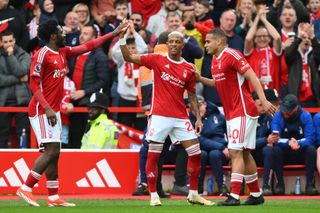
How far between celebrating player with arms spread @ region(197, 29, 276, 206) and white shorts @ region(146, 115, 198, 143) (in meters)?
0.74

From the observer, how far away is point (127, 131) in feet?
66.3

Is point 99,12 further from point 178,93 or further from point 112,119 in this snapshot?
point 178,93

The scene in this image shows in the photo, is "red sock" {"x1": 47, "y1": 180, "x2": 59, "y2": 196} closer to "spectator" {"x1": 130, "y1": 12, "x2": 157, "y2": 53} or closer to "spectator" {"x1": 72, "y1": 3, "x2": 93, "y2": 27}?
"spectator" {"x1": 130, "y1": 12, "x2": 157, "y2": 53}

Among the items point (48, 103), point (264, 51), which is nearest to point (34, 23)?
point (264, 51)

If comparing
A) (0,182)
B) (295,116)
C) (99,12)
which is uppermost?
(99,12)

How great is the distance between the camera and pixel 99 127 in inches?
757

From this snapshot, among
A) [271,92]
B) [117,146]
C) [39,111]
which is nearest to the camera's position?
[39,111]

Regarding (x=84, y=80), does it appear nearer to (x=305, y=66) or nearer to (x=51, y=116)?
(x=305, y=66)

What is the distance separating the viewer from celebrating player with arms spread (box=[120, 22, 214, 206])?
1563cm

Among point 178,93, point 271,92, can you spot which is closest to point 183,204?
point 178,93

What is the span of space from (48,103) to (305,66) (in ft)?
21.1

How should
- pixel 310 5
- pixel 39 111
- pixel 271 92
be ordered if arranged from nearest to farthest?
1. pixel 39 111
2. pixel 271 92
3. pixel 310 5

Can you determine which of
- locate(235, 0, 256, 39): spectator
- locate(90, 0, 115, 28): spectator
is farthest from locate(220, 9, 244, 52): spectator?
locate(90, 0, 115, 28): spectator

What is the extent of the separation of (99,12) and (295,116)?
5.85m
